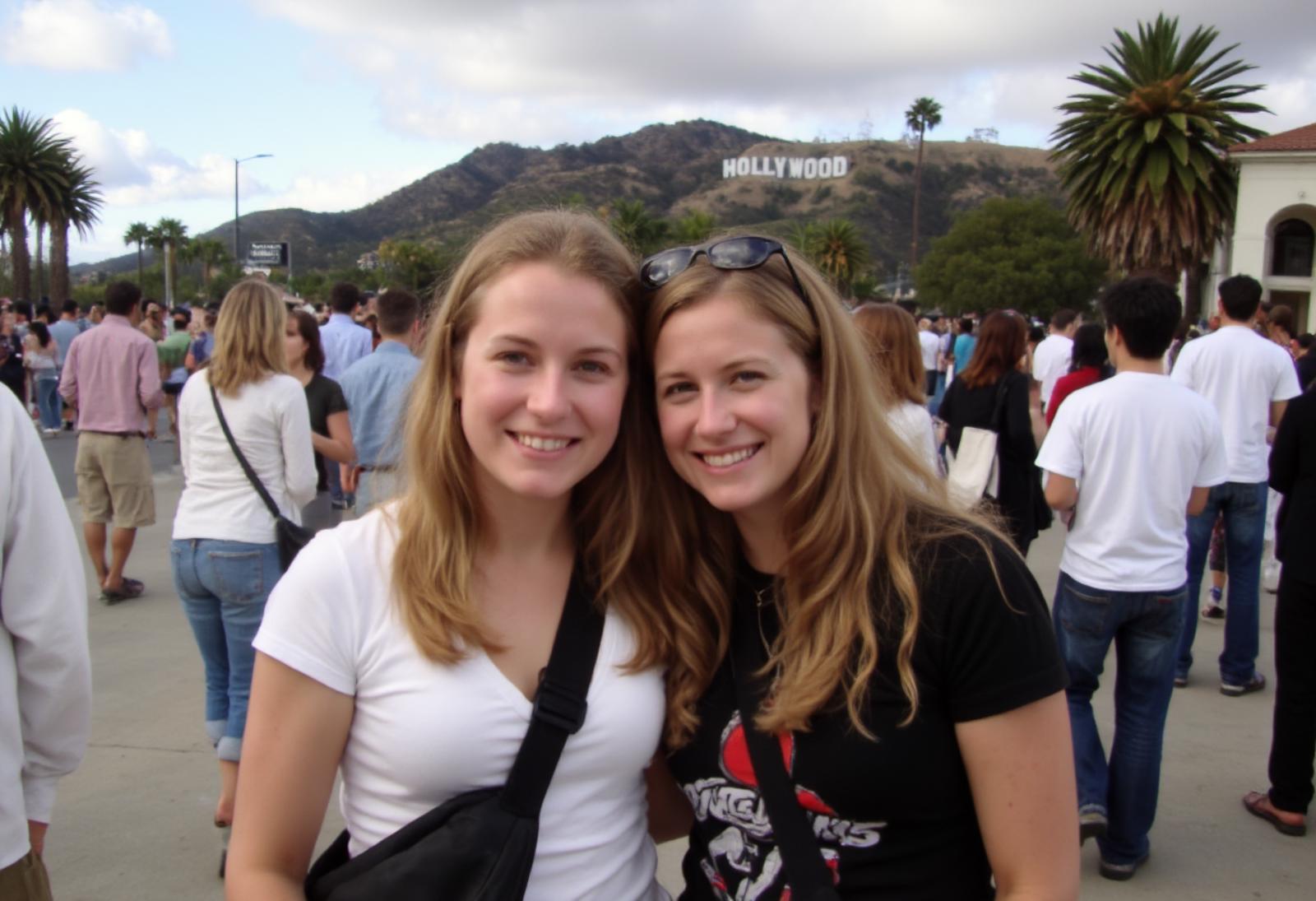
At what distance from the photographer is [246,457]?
158 inches

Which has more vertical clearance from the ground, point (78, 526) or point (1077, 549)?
point (1077, 549)

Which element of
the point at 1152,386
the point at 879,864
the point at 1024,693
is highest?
the point at 1152,386

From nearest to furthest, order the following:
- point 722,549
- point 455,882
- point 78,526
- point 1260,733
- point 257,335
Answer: point 455,882, point 722,549, point 257,335, point 1260,733, point 78,526

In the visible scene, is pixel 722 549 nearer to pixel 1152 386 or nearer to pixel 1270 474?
pixel 1152 386

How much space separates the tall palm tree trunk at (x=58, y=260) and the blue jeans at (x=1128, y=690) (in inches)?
1568

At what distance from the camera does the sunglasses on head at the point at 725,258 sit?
5.87ft

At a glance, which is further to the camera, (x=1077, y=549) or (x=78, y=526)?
(x=78, y=526)

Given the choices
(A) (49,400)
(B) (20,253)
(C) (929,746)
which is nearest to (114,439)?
(C) (929,746)

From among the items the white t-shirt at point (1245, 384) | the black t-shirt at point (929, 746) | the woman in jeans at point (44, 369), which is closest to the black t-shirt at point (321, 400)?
the black t-shirt at point (929, 746)

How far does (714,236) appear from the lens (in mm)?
1918

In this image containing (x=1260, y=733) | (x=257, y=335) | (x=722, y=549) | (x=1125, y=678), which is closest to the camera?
(x=722, y=549)

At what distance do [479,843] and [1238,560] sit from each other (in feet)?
17.3

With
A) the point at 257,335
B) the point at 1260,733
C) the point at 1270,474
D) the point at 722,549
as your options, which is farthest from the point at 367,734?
the point at 1260,733

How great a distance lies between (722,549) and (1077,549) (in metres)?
2.50
